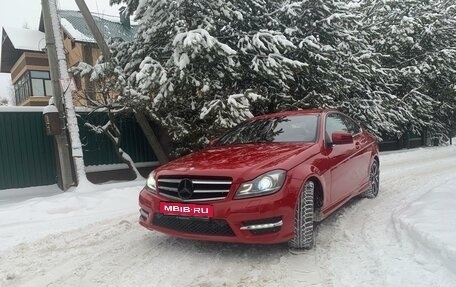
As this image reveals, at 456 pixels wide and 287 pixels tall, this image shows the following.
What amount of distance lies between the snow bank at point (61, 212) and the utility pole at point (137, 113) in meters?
2.14

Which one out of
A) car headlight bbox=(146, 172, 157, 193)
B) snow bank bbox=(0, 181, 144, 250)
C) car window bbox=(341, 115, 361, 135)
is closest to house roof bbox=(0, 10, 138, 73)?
snow bank bbox=(0, 181, 144, 250)

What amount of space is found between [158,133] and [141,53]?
2.13 meters

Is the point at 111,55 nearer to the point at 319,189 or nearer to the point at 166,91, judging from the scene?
the point at 166,91

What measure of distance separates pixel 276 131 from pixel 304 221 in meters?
1.48

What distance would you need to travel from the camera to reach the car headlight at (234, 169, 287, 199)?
375 cm

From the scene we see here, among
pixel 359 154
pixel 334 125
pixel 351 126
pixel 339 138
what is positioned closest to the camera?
pixel 339 138

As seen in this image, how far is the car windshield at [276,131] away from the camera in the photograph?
16.2 ft

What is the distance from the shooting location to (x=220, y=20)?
9312 millimetres

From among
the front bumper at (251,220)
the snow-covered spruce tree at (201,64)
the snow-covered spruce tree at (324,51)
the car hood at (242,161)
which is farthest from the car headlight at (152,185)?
the snow-covered spruce tree at (324,51)

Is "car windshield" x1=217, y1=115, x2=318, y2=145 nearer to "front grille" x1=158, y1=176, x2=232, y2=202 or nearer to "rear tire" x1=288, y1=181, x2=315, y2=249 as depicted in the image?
"rear tire" x1=288, y1=181, x2=315, y2=249

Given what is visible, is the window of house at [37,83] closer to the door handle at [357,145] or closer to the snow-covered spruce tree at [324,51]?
the snow-covered spruce tree at [324,51]

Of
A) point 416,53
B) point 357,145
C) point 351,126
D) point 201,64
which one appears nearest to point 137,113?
point 201,64

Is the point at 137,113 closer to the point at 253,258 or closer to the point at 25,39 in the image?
the point at 253,258

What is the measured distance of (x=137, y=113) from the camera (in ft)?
31.3
